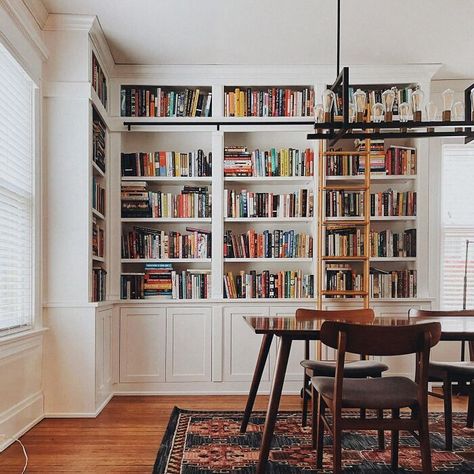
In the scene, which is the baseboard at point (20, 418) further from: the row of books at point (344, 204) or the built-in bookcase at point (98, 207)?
the row of books at point (344, 204)

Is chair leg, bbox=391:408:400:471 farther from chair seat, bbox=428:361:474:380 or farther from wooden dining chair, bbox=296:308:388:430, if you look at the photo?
chair seat, bbox=428:361:474:380

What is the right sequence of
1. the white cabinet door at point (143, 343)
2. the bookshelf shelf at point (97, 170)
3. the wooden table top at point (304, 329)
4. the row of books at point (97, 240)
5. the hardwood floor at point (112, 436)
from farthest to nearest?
the white cabinet door at point (143, 343) < the row of books at point (97, 240) < the bookshelf shelf at point (97, 170) < the hardwood floor at point (112, 436) < the wooden table top at point (304, 329)

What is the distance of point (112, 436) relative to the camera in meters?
3.91

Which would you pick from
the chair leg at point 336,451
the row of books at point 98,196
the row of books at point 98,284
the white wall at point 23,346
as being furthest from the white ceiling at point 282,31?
the chair leg at point 336,451

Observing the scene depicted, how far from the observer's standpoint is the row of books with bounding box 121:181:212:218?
5453 millimetres

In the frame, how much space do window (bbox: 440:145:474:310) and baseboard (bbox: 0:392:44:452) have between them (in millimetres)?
3686

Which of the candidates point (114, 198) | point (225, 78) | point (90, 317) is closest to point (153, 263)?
point (114, 198)

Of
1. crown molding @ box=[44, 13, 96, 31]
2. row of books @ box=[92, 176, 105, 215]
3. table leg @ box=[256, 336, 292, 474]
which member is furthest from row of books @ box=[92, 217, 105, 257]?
table leg @ box=[256, 336, 292, 474]

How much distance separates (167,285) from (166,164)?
108 cm

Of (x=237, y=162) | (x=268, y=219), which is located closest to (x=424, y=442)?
(x=268, y=219)

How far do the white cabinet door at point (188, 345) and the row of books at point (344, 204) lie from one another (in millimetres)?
1466

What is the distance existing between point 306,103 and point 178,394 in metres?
2.79

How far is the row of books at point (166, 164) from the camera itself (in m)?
5.48

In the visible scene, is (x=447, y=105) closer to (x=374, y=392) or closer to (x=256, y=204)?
(x=374, y=392)
